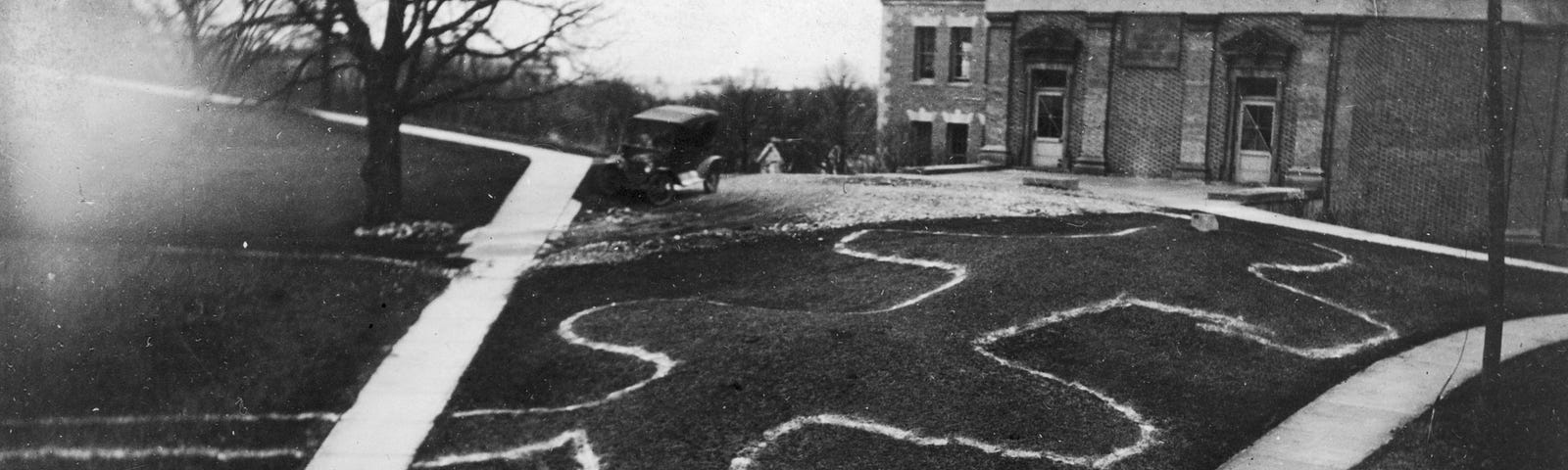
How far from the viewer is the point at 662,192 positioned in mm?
4820

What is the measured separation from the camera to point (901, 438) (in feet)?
13.4

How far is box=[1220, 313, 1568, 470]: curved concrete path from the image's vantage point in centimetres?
405

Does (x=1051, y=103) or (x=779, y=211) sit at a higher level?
(x=1051, y=103)

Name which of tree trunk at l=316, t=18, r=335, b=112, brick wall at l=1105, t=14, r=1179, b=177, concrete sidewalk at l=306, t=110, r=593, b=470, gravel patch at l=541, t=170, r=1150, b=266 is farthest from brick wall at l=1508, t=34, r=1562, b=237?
tree trunk at l=316, t=18, r=335, b=112

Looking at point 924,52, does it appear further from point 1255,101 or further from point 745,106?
point 1255,101

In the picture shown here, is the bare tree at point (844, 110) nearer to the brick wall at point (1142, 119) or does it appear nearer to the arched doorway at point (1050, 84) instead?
the arched doorway at point (1050, 84)

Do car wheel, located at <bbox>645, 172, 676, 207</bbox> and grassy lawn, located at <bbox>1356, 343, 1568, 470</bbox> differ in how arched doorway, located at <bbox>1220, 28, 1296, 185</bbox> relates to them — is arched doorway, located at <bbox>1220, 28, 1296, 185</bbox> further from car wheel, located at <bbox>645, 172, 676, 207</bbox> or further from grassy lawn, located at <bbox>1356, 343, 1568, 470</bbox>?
car wheel, located at <bbox>645, 172, 676, 207</bbox>

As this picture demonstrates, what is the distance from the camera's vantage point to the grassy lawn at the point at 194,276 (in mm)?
4672

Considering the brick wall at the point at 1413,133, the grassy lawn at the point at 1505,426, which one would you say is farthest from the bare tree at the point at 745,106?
the grassy lawn at the point at 1505,426

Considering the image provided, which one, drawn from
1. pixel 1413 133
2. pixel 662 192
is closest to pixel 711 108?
pixel 662 192

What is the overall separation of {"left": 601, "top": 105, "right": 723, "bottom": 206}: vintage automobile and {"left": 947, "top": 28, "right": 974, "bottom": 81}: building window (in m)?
1.00

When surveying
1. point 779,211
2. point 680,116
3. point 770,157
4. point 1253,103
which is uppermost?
point 1253,103

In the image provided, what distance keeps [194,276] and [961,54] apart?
326 centimetres

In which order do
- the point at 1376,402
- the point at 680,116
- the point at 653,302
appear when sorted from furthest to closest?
the point at 680,116 → the point at 653,302 → the point at 1376,402
